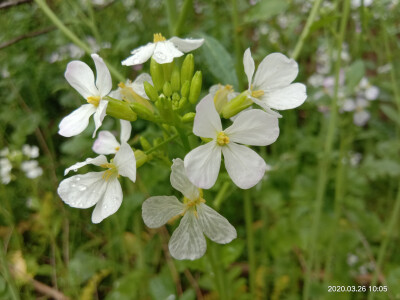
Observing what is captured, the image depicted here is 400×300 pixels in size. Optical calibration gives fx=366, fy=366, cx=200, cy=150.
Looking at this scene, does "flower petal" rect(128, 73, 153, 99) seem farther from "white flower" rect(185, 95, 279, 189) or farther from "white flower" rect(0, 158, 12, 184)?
"white flower" rect(0, 158, 12, 184)

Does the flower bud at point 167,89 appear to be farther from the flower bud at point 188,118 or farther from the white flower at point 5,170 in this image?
the white flower at point 5,170

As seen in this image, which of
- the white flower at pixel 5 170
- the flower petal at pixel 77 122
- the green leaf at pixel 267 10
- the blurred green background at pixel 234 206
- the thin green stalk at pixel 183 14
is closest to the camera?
the flower petal at pixel 77 122

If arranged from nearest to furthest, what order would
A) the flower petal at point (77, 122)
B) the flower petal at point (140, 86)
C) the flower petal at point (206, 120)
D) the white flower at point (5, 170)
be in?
1. the flower petal at point (206, 120)
2. the flower petal at point (77, 122)
3. the flower petal at point (140, 86)
4. the white flower at point (5, 170)

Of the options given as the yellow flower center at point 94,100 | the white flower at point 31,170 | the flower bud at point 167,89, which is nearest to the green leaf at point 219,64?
the flower bud at point 167,89

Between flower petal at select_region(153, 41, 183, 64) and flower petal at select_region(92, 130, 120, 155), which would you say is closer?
flower petal at select_region(153, 41, 183, 64)

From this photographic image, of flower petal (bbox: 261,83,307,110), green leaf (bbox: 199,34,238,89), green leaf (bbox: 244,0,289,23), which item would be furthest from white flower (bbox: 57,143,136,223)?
green leaf (bbox: 244,0,289,23)

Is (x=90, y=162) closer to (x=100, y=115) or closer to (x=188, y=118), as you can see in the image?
(x=100, y=115)
